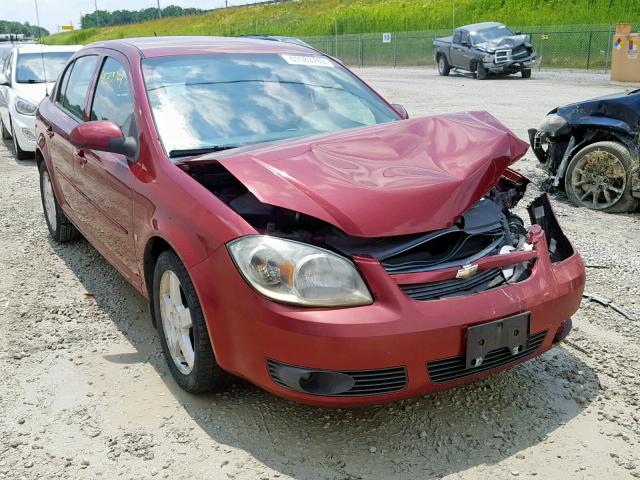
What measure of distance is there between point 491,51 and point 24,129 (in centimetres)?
1825

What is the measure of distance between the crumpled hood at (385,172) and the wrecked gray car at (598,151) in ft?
10.9

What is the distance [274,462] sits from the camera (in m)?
2.77

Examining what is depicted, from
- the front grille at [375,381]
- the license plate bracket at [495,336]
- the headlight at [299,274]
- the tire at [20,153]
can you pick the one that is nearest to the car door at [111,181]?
the headlight at [299,274]

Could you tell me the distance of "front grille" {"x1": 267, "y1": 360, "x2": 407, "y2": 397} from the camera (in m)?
2.62

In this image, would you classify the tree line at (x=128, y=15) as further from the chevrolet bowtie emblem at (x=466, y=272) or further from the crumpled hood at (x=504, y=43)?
the chevrolet bowtie emblem at (x=466, y=272)

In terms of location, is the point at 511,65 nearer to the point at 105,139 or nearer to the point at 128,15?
the point at 105,139

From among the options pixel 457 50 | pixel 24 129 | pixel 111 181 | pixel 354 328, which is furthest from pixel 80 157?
pixel 457 50

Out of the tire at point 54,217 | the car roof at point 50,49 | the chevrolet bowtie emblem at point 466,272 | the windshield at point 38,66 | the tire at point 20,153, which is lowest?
the tire at point 20,153

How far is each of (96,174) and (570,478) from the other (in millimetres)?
2990

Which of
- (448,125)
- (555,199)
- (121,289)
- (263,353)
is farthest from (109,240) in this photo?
(555,199)

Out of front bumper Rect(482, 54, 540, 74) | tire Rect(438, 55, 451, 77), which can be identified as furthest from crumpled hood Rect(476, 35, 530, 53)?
tire Rect(438, 55, 451, 77)

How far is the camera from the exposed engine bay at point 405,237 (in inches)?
110

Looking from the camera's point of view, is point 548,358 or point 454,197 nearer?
point 454,197

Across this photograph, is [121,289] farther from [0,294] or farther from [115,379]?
[115,379]
